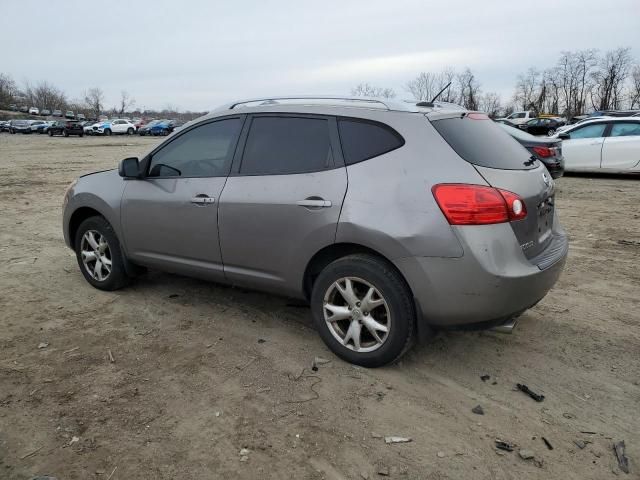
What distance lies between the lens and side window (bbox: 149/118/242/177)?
4.04 m

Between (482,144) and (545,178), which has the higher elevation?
(482,144)

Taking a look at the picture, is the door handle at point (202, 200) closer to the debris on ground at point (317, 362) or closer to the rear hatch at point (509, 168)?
the debris on ground at point (317, 362)

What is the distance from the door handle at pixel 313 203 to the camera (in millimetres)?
3379

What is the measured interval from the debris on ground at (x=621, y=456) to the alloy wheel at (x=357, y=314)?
A: 51.6 inches

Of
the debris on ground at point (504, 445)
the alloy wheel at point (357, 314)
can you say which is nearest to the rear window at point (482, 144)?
the alloy wheel at point (357, 314)

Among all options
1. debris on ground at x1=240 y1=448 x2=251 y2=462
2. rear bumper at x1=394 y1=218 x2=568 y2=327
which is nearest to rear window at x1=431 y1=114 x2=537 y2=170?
rear bumper at x1=394 y1=218 x2=568 y2=327

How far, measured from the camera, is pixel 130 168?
449 cm

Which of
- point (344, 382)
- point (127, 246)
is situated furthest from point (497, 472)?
point (127, 246)

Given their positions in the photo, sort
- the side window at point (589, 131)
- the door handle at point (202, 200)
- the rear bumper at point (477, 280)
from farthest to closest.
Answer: the side window at point (589, 131)
the door handle at point (202, 200)
the rear bumper at point (477, 280)

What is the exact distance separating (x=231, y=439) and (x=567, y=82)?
297 ft

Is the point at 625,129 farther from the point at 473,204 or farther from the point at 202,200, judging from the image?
the point at 202,200

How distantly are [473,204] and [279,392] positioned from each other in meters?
1.58

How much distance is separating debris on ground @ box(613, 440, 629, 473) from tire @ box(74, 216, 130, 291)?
397 centimetres

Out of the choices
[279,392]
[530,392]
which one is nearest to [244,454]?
[279,392]
